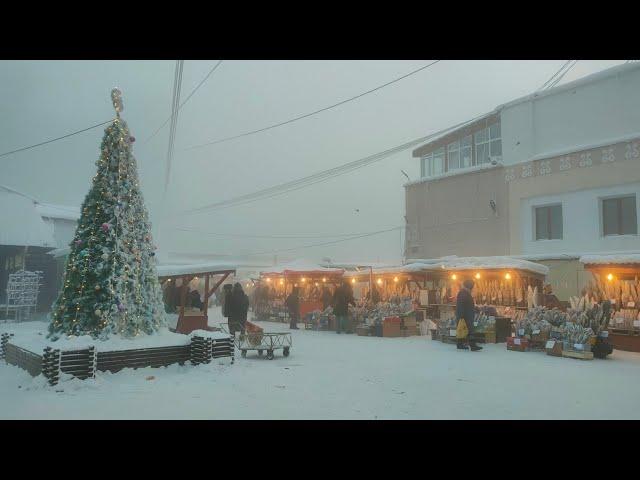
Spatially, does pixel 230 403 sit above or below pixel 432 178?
below

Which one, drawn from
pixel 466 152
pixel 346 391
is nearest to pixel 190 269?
pixel 346 391

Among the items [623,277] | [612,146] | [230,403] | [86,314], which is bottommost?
[230,403]

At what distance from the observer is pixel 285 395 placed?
737 cm

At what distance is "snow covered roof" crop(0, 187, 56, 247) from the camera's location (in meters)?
21.2

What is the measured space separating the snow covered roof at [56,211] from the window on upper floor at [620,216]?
25021 millimetres

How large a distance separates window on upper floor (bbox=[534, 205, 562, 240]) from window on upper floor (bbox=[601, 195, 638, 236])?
6.21ft

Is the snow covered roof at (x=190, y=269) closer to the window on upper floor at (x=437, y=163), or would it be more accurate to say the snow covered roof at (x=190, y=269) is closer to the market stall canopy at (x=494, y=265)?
the market stall canopy at (x=494, y=265)

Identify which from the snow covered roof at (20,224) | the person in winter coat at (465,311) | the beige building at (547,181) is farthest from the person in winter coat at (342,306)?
the snow covered roof at (20,224)

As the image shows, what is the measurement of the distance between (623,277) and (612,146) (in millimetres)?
7998

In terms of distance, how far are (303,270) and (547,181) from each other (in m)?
11.5

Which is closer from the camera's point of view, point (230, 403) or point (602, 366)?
point (230, 403)

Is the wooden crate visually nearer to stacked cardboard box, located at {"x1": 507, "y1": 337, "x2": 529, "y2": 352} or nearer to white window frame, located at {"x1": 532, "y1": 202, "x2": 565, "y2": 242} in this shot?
stacked cardboard box, located at {"x1": 507, "y1": 337, "x2": 529, "y2": 352}

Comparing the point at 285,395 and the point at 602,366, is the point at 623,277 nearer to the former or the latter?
the point at 602,366

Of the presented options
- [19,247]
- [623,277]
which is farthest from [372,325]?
[19,247]
